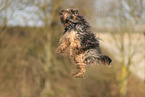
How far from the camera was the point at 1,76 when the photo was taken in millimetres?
13180

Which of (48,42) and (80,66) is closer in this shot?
(80,66)

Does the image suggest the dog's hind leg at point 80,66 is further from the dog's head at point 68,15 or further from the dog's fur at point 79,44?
the dog's head at point 68,15

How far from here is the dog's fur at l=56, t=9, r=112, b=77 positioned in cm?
116

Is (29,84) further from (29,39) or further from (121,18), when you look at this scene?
(121,18)

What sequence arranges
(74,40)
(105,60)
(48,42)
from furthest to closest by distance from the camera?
1. (48,42)
2. (74,40)
3. (105,60)

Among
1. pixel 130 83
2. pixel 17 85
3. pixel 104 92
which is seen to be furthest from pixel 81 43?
pixel 130 83

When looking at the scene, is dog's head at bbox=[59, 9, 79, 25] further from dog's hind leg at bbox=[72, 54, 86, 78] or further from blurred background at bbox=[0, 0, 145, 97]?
blurred background at bbox=[0, 0, 145, 97]

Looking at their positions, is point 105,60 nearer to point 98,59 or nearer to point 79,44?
point 98,59

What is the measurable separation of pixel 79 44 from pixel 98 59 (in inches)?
6.1

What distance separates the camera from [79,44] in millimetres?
1194

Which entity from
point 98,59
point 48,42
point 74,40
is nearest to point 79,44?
point 74,40

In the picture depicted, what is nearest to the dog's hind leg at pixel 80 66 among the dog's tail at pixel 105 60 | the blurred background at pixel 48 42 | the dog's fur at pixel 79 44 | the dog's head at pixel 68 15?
the dog's fur at pixel 79 44

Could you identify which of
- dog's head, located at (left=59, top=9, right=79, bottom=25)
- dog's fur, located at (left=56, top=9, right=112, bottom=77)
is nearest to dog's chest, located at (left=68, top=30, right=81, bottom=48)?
dog's fur, located at (left=56, top=9, right=112, bottom=77)

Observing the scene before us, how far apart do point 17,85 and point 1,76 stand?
128 centimetres
